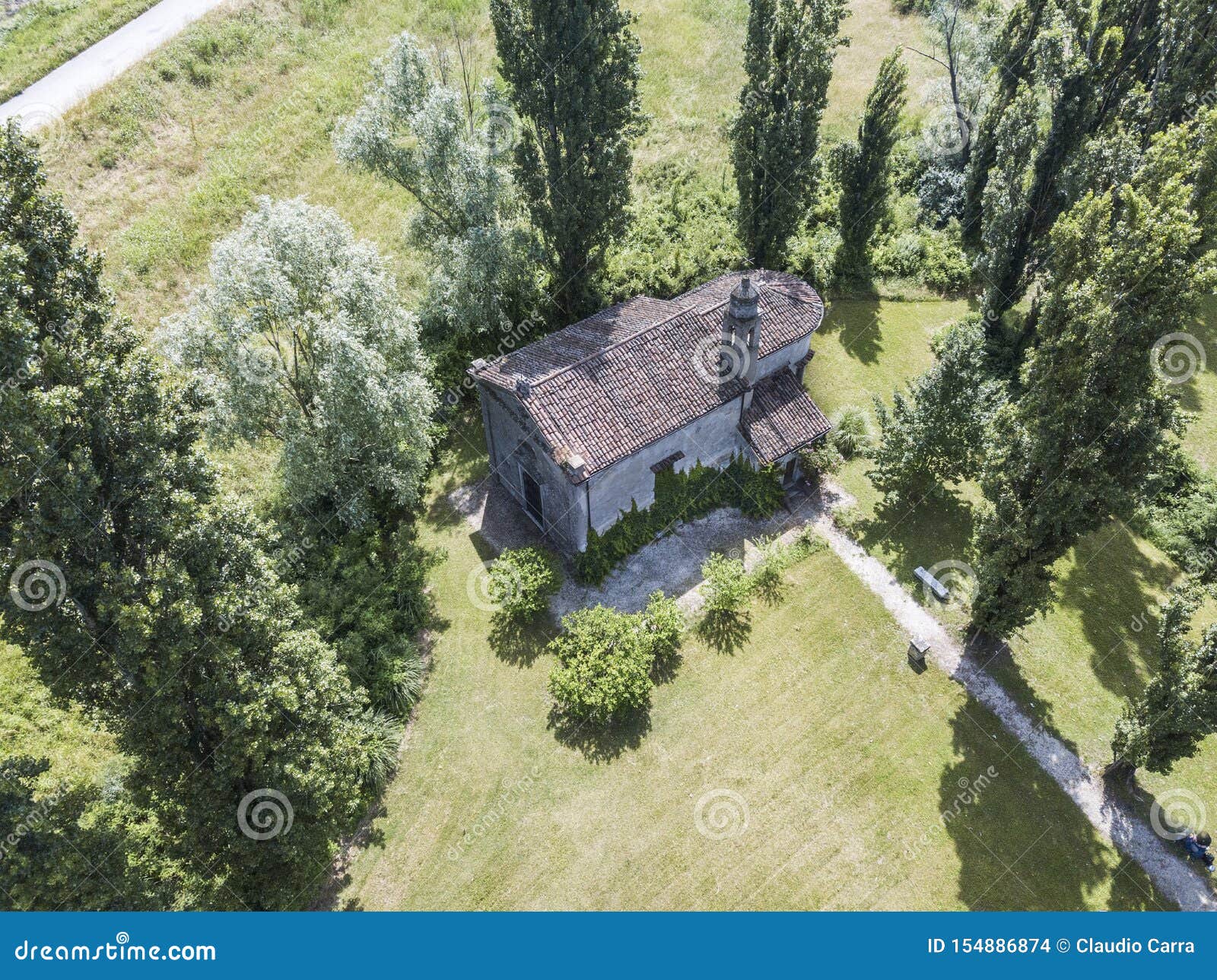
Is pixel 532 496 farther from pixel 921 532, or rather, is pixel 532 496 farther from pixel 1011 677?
pixel 1011 677

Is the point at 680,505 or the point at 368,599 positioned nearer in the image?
the point at 368,599

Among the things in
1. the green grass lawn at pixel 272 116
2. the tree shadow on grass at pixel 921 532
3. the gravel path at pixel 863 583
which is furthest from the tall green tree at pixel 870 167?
the gravel path at pixel 863 583

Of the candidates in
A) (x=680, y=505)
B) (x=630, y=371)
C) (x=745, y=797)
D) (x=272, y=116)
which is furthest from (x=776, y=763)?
(x=272, y=116)

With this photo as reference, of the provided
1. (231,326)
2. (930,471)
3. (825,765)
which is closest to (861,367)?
(930,471)

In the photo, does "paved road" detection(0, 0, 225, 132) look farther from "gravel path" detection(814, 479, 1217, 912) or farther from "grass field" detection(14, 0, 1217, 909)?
"gravel path" detection(814, 479, 1217, 912)

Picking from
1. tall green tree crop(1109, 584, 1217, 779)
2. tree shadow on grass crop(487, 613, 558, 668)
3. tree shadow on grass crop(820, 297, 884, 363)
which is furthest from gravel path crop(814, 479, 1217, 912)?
tree shadow on grass crop(487, 613, 558, 668)

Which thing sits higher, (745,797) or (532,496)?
(532,496)
